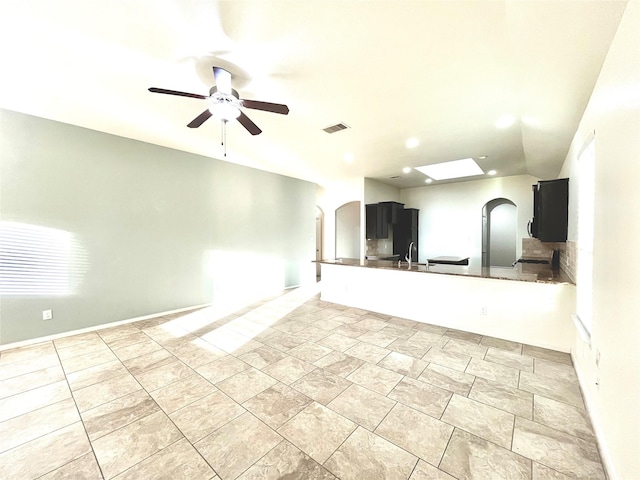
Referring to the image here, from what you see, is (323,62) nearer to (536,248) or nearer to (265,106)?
(265,106)

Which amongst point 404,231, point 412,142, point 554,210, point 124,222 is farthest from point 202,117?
point 404,231

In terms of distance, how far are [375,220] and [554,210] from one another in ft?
11.6

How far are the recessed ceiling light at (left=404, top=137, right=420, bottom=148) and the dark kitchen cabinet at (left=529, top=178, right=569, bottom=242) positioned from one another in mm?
1769

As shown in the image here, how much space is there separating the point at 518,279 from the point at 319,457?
3.03 m

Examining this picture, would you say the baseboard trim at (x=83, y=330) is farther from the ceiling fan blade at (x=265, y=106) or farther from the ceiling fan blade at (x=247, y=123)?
the ceiling fan blade at (x=265, y=106)

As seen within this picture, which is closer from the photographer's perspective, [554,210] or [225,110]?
[225,110]

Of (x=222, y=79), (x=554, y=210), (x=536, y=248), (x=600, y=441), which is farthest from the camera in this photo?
(x=536, y=248)

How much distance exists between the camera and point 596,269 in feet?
6.01

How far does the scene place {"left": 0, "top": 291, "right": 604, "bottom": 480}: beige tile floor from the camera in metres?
1.57

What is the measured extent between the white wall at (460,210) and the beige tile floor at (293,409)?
4080mm

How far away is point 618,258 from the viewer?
142 cm

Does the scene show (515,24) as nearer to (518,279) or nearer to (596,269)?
(596,269)

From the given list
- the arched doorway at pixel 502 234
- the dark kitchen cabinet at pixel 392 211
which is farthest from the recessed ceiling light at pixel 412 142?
the arched doorway at pixel 502 234

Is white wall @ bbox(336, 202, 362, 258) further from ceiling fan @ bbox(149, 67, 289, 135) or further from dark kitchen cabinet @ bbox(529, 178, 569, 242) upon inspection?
ceiling fan @ bbox(149, 67, 289, 135)
